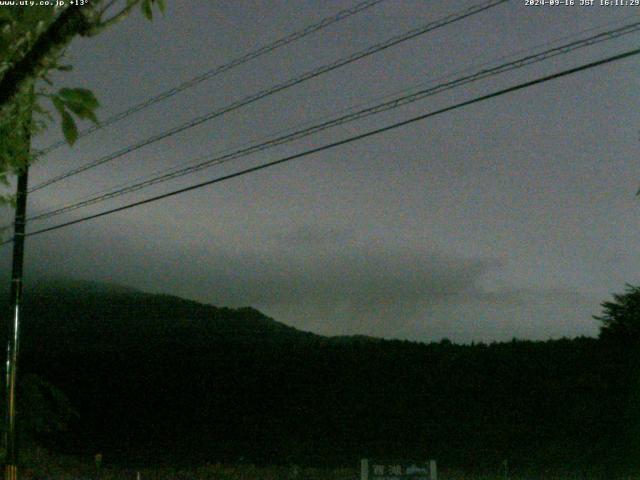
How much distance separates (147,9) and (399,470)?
26.5 feet

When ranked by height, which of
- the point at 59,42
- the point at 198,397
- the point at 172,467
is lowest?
the point at 172,467

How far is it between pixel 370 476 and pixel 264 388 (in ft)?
47.0

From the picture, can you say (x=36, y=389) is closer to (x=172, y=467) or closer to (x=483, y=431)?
(x=172, y=467)

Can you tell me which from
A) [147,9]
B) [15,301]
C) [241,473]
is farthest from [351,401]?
[147,9]

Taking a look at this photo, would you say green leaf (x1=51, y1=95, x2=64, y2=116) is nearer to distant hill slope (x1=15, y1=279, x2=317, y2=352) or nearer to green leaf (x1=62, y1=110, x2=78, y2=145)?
green leaf (x1=62, y1=110, x2=78, y2=145)

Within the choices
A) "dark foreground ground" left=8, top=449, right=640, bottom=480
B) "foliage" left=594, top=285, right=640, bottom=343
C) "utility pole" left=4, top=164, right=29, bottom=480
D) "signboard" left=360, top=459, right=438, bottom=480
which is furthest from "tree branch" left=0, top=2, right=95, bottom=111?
"foliage" left=594, top=285, right=640, bottom=343

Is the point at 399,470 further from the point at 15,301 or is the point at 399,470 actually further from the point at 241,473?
the point at 15,301

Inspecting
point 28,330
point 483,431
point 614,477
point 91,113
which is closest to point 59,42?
point 91,113

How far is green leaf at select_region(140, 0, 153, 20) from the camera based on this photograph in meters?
4.05

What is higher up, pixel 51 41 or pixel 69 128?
pixel 51 41

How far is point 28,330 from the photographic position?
1652 inches

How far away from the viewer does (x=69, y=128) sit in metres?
3.49

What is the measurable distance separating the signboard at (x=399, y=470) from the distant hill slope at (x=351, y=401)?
949cm

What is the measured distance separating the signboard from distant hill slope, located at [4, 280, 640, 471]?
31.1 feet
